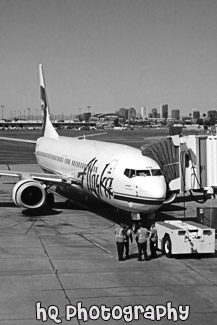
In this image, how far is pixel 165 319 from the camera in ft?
47.2

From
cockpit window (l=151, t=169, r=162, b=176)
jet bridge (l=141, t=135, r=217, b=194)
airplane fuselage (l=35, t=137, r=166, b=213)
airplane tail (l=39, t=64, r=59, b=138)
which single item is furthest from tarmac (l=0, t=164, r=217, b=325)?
airplane tail (l=39, t=64, r=59, b=138)

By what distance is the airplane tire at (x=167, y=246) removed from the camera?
21.1 metres

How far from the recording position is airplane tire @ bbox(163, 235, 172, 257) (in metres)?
21.1

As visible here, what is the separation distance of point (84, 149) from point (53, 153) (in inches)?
247

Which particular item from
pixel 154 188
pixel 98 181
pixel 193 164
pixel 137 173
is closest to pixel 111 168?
pixel 98 181

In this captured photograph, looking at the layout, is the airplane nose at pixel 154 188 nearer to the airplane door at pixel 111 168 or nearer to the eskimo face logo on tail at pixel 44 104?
the airplane door at pixel 111 168

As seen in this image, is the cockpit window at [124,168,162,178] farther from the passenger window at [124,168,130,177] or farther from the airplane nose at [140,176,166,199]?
the airplane nose at [140,176,166,199]

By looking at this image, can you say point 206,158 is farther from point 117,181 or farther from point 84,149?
point 84,149

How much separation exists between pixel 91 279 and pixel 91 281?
0.25m

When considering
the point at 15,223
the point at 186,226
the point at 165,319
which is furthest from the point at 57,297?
the point at 15,223

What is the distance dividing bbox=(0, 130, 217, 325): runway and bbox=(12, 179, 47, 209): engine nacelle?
2.53m

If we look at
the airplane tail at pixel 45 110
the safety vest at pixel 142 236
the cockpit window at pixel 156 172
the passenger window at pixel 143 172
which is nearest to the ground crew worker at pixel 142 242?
the safety vest at pixel 142 236

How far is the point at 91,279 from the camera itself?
17859mm

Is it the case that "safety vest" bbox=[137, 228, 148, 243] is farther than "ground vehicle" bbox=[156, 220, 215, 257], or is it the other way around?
"ground vehicle" bbox=[156, 220, 215, 257]
